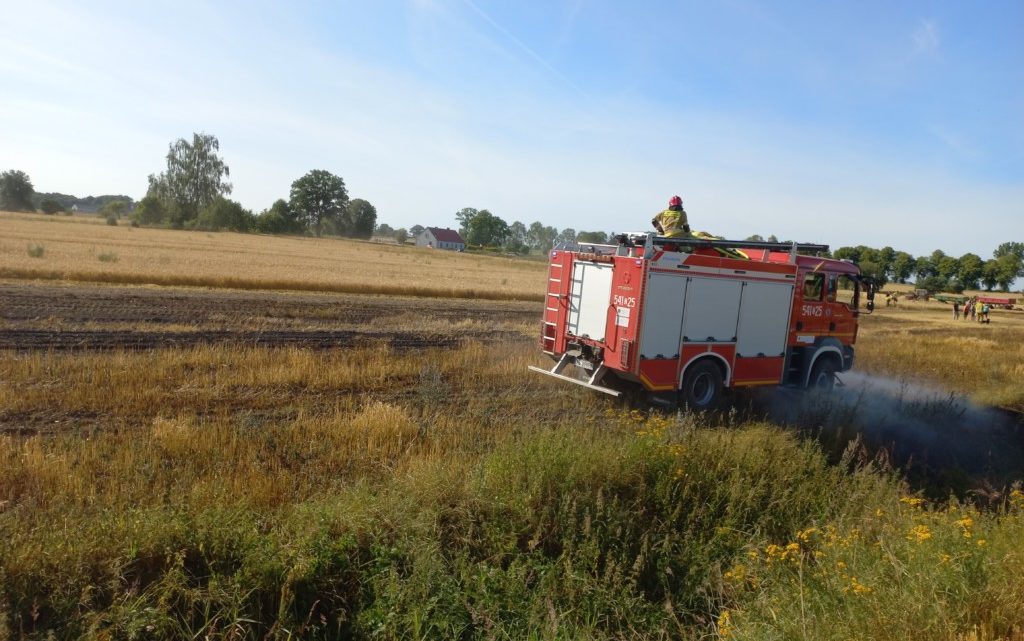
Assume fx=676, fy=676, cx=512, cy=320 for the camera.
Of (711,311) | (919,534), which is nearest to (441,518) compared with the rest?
(919,534)

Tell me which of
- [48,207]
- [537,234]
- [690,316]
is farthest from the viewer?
[537,234]

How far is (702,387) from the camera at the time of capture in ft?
36.7

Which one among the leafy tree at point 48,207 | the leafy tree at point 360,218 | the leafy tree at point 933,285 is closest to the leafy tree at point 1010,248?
the leafy tree at point 933,285

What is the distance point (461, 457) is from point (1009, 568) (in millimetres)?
4572

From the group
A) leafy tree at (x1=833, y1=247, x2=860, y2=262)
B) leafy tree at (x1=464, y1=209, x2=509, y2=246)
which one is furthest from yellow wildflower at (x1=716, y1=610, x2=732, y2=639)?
leafy tree at (x1=464, y1=209, x2=509, y2=246)

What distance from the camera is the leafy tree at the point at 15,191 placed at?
11869cm

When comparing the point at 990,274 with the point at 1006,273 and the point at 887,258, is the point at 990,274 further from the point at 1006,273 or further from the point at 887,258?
the point at 887,258

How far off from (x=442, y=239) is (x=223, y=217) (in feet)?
143

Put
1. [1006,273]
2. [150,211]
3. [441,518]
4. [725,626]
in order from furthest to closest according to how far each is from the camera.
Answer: [150,211]
[1006,273]
[441,518]
[725,626]

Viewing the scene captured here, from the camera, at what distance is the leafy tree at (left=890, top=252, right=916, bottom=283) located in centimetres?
9739

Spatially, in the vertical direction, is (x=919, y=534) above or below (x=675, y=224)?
below

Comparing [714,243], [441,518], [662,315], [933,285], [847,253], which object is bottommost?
[441,518]

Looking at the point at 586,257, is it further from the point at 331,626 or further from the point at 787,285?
the point at 331,626

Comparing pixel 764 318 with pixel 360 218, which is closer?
pixel 764 318
